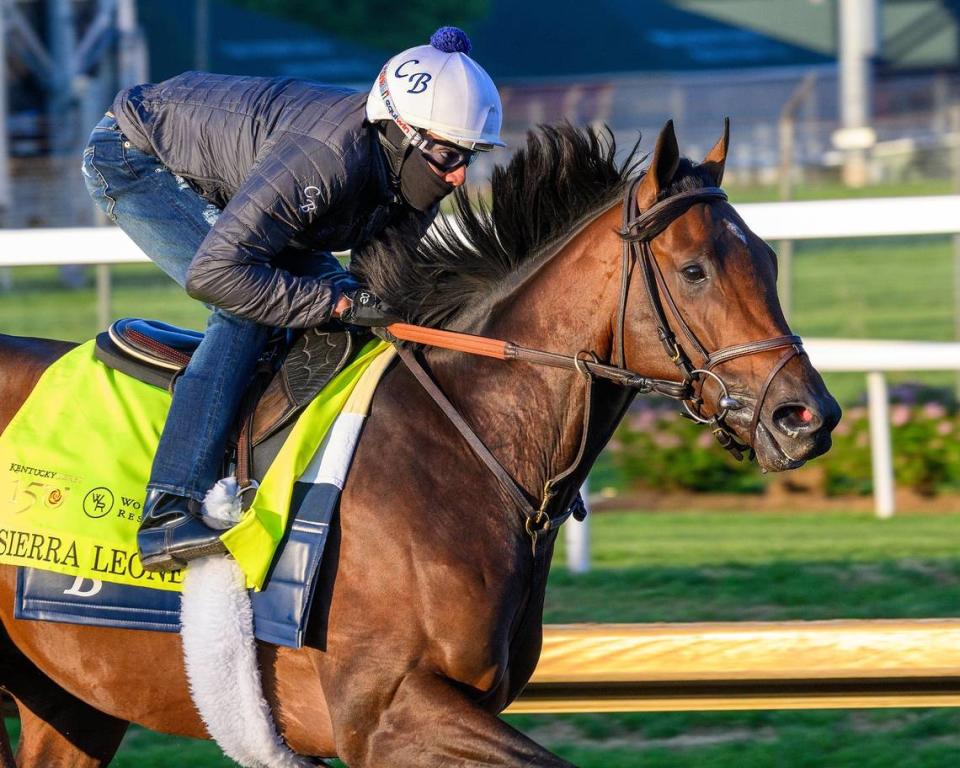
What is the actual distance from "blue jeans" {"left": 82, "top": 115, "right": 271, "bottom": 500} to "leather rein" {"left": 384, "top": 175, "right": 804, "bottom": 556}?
1.18 ft

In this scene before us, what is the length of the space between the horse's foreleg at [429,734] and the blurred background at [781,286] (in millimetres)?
1267

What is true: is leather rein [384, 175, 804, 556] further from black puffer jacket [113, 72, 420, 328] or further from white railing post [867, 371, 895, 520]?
white railing post [867, 371, 895, 520]

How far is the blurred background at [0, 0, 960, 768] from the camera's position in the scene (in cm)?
447

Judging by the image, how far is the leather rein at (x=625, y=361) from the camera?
2922 millimetres

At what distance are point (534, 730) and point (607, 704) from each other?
2.44ft

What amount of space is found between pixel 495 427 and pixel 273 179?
0.72m

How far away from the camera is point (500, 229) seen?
3.27 meters

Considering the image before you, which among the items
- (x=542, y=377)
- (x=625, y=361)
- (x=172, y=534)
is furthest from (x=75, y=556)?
(x=625, y=361)

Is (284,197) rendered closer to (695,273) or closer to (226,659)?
(695,273)

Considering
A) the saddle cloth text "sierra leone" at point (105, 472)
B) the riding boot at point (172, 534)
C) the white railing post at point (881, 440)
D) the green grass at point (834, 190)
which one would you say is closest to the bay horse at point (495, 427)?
the saddle cloth text "sierra leone" at point (105, 472)

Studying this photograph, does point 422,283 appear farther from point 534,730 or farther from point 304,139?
point 534,730

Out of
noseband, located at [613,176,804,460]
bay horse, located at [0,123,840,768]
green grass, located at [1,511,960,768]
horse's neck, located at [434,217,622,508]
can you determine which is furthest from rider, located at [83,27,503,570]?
green grass, located at [1,511,960,768]

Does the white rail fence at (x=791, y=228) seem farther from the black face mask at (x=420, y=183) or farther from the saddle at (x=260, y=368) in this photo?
the black face mask at (x=420, y=183)

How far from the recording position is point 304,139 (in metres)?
3.14
